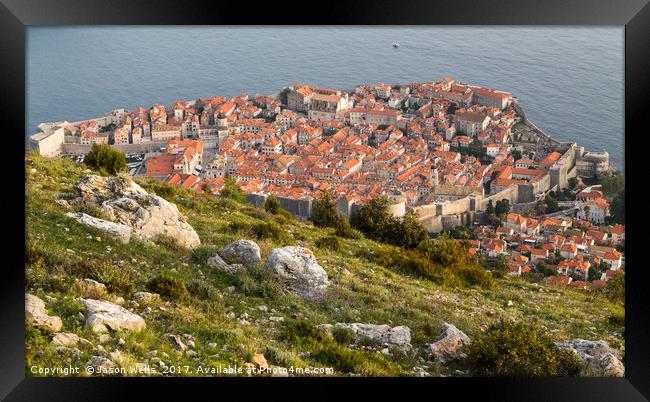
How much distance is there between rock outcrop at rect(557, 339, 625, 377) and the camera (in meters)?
5.63

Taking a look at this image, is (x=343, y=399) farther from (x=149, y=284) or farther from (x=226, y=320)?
(x=149, y=284)

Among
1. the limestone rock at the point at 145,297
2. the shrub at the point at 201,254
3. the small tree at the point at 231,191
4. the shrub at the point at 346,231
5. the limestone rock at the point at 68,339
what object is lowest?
the limestone rock at the point at 68,339

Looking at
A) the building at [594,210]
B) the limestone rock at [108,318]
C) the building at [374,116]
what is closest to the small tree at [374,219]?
the building at [374,116]

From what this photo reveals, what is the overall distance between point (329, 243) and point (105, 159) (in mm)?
2233

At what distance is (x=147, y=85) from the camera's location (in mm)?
6934

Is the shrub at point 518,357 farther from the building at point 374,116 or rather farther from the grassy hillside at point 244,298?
the building at point 374,116

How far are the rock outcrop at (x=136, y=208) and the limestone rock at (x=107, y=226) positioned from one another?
5 centimetres

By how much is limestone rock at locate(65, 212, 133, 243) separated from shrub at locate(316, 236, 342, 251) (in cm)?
175

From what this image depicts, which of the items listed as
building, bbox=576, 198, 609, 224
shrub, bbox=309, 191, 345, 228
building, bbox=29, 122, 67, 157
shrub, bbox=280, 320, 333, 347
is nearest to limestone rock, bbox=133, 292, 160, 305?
shrub, bbox=280, 320, 333, 347

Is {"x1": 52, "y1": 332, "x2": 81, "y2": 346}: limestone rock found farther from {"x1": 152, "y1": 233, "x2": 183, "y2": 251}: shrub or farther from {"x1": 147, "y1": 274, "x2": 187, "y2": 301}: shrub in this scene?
{"x1": 152, "y1": 233, "x2": 183, "y2": 251}: shrub

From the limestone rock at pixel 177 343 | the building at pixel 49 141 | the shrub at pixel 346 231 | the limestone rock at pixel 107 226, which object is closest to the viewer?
the limestone rock at pixel 177 343

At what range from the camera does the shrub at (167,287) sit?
228 inches

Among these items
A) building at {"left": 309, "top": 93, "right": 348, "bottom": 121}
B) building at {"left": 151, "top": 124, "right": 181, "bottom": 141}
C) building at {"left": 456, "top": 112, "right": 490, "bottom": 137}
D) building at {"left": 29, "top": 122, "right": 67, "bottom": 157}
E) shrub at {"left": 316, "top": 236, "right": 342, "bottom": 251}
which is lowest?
shrub at {"left": 316, "top": 236, "right": 342, "bottom": 251}
